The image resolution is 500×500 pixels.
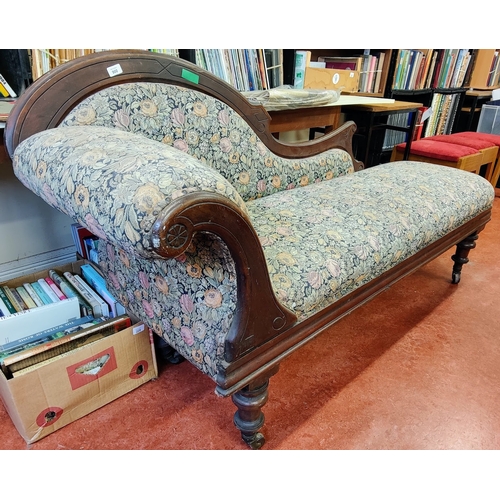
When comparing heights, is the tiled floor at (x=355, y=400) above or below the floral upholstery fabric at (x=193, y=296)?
below

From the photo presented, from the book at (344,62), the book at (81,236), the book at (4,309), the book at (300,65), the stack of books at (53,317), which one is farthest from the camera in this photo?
the book at (344,62)

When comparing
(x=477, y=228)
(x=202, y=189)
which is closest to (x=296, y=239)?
(x=202, y=189)

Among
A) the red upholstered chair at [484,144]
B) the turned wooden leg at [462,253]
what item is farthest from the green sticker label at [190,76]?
the red upholstered chair at [484,144]

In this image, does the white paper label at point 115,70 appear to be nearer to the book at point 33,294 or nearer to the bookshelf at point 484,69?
the book at point 33,294

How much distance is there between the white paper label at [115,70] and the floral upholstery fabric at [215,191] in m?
0.05

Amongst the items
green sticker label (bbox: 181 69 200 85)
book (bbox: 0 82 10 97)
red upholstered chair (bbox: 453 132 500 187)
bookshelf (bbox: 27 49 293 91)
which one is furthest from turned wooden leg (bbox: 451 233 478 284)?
book (bbox: 0 82 10 97)

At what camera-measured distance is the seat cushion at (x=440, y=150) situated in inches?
96.7

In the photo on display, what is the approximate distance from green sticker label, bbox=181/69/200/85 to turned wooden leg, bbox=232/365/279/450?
0.88 metres

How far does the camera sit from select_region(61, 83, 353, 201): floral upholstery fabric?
1.01 metres

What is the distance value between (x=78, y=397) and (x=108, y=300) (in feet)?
0.95

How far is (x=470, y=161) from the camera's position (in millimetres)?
2527

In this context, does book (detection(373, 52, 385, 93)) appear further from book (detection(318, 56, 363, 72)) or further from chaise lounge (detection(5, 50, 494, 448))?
chaise lounge (detection(5, 50, 494, 448))

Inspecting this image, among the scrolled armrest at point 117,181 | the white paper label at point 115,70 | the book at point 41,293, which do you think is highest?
the white paper label at point 115,70

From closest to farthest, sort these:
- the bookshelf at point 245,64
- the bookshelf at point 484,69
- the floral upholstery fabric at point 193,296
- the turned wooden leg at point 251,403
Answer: the floral upholstery fabric at point 193,296, the turned wooden leg at point 251,403, the bookshelf at point 245,64, the bookshelf at point 484,69
